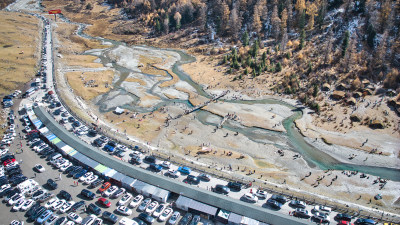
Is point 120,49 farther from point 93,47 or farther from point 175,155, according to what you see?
point 175,155

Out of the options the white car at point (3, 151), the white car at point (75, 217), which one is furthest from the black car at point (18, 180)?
the white car at point (75, 217)

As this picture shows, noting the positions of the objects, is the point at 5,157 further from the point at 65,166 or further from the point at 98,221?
the point at 98,221

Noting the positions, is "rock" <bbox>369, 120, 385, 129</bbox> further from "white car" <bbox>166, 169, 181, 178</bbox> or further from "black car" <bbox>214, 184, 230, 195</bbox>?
"white car" <bbox>166, 169, 181, 178</bbox>

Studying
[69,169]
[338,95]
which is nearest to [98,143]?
[69,169]

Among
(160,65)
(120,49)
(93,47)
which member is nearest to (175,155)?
(160,65)

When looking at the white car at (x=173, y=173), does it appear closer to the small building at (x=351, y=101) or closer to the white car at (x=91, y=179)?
the white car at (x=91, y=179)

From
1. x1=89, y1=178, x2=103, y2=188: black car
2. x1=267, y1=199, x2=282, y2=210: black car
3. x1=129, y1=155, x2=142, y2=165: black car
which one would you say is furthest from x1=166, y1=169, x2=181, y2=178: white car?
x1=267, y1=199, x2=282, y2=210: black car
